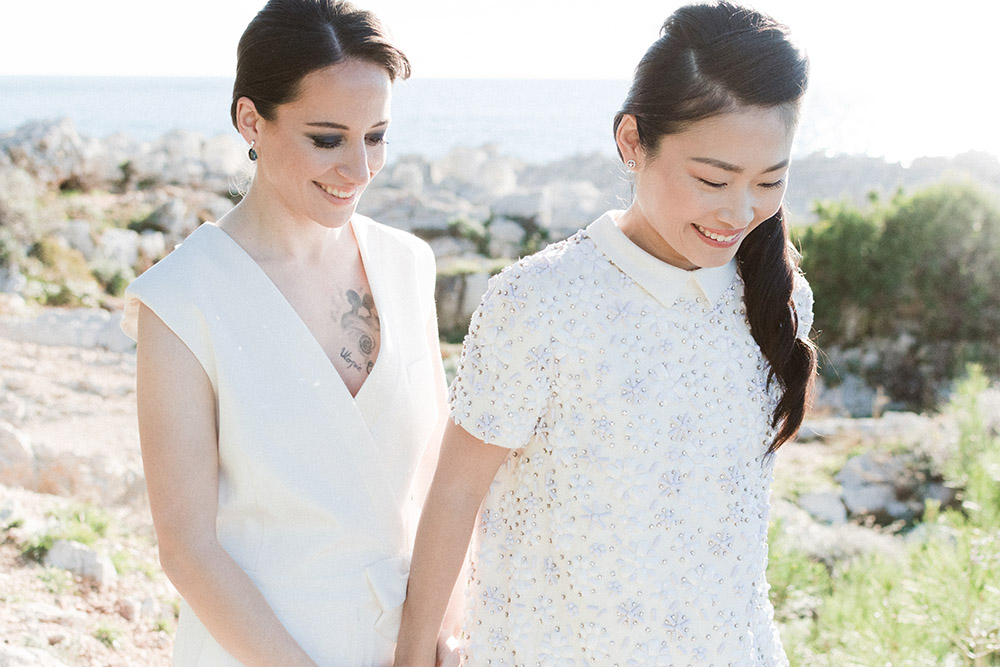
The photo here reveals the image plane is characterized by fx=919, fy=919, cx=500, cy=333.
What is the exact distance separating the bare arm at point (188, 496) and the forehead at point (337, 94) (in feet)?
1.40

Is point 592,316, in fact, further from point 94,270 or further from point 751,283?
point 94,270

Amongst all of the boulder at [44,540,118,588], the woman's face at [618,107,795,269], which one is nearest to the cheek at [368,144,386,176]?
the woman's face at [618,107,795,269]

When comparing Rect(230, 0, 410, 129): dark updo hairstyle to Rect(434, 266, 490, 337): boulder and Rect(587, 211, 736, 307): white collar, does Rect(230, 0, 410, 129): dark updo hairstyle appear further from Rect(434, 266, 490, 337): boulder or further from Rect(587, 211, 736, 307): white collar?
Rect(434, 266, 490, 337): boulder

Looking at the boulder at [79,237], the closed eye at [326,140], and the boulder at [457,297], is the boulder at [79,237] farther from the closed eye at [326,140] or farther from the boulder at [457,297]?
the closed eye at [326,140]

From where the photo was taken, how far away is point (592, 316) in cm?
141

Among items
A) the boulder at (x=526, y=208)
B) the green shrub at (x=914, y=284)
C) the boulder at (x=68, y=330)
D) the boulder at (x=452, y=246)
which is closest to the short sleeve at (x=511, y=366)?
the boulder at (x=68, y=330)

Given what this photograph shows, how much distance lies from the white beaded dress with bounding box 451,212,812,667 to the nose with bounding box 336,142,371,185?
1.10ft

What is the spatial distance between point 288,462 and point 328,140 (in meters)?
0.54

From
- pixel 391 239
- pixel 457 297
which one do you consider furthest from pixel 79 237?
pixel 391 239

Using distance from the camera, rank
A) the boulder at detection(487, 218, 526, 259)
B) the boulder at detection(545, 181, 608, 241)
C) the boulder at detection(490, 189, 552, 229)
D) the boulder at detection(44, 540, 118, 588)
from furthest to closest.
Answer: the boulder at detection(490, 189, 552, 229), the boulder at detection(545, 181, 608, 241), the boulder at detection(487, 218, 526, 259), the boulder at detection(44, 540, 118, 588)

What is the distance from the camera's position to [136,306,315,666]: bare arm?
1387 mm

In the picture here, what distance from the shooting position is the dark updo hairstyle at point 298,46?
1.54m

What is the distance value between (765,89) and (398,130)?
57187mm

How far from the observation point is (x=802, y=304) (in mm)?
1604
